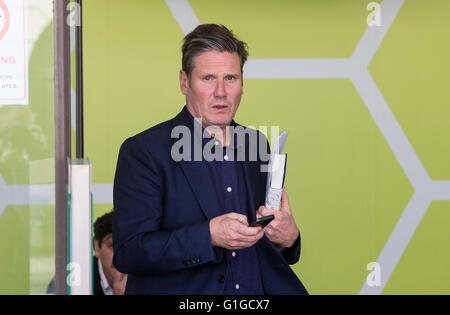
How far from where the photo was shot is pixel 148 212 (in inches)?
72.8

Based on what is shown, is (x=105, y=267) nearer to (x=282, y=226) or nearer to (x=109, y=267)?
(x=109, y=267)

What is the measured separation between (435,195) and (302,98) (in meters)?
0.92

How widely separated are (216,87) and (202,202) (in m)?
0.39

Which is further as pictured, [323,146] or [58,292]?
[323,146]

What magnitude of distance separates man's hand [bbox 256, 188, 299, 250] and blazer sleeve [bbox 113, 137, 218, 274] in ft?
0.70

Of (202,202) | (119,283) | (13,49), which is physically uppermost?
(13,49)

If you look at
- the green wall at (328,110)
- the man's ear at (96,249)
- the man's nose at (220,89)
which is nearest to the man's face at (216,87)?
the man's nose at (220,89)

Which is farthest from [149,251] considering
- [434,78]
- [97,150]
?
[434,78]

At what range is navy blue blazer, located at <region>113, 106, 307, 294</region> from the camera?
1.78 meters

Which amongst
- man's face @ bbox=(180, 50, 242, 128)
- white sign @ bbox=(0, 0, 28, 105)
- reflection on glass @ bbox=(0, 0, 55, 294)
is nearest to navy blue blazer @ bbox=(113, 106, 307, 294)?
man's face @ bbox=(180, 50, 242, 128)

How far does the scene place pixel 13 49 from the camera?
168 centimetres

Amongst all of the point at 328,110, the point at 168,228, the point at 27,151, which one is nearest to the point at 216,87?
the point at 168,228
